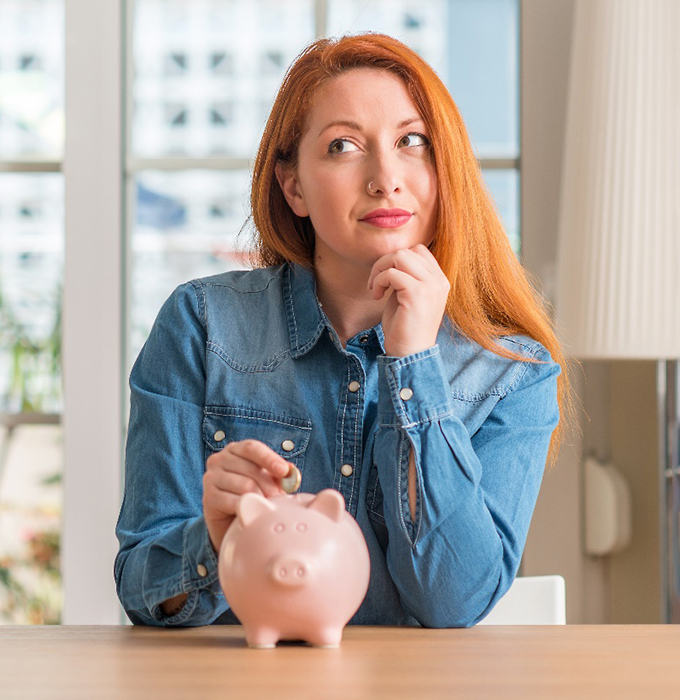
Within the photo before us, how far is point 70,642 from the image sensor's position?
0.91 m

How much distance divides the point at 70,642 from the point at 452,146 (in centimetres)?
71

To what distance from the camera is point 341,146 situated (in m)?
1.22

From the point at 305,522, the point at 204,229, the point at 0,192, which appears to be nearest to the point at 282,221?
the point at 305,522

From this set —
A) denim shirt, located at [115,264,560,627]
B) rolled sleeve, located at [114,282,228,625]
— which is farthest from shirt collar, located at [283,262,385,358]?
rolled sleeve, located at [114,282,228,625]

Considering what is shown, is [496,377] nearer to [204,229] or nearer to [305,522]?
[305,522]

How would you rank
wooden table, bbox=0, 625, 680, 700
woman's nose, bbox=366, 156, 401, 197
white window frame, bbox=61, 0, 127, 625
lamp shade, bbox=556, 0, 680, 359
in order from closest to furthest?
wooden table, bbox=0, 625, 680, 700 → woman's nose, bbox=366, 156, 401, 197 → lamp shade, bbox=556, 0, 680, 359 → white window frame, bbox=61, 0, 127, 625

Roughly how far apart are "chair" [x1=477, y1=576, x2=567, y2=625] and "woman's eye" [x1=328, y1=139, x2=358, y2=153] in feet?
2.18

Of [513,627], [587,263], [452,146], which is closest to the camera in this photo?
[513,627]

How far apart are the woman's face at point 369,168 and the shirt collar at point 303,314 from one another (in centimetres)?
8

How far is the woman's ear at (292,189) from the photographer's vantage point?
4.38 feet

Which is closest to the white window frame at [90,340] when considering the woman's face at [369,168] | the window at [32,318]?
the window at [32,318]

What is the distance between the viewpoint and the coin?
892mm

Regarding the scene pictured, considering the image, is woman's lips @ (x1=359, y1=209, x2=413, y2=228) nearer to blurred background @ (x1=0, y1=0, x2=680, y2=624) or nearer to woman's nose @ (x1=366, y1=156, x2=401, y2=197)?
woman's nose @ (x1=366, y1=156, x2=401, y2=197)

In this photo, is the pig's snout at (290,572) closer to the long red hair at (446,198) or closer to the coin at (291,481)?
the coin at (291,481)
